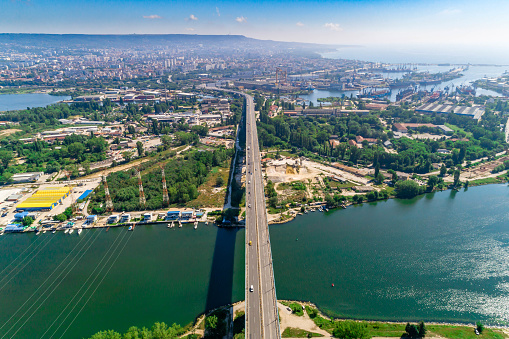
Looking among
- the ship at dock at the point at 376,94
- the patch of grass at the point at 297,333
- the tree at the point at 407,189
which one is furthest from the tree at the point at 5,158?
the ship at dock at the point at 376,94

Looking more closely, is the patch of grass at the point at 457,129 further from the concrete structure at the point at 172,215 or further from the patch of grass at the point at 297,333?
the concrete structure at the point at 172,215

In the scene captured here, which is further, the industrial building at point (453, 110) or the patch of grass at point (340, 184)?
the industrial building at point (453, 110)

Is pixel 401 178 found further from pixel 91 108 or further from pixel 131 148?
pixel 91 108

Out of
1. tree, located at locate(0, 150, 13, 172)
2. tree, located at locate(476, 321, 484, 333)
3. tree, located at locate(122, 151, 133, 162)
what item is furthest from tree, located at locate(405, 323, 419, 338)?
A: tree, located at locate(0, 150, 13, 172)

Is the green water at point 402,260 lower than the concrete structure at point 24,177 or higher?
lower

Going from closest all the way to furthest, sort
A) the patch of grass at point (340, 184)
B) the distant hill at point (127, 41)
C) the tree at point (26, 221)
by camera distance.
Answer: the tree at point (26, 221)
the patch of grass at point (340, 184)
the distant hill at point (127, 41)

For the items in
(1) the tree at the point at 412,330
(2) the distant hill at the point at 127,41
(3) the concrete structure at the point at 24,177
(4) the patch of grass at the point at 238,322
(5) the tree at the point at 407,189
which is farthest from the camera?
(2) the distant hill at the point at 127,41

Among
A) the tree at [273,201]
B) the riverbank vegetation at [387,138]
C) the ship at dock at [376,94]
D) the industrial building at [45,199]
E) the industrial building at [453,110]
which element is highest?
the ship at dock at [376,94]
